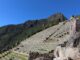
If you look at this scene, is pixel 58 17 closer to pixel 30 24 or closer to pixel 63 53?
pixel 30 24

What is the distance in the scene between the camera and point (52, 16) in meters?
129

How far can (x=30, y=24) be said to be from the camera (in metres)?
134

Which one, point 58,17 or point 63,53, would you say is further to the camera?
point 58,17

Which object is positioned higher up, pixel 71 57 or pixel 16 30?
pixel 16 30

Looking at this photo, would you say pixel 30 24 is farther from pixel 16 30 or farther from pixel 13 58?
pixel 13 58

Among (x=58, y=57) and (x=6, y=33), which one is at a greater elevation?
(x=6, y=33)

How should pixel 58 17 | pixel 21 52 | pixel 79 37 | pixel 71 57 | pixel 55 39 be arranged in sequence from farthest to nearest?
pixel 58 17, pixel 55 39, pixel 21 52, pixel 79 37, pixel 71 57

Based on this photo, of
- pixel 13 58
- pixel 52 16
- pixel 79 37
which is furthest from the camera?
pixel 52 16

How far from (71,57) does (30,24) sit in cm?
10037

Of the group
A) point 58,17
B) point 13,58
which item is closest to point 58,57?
point 13,58

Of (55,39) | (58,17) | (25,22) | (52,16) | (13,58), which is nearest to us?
(13,58)

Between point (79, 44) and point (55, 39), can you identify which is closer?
point (79, 44)

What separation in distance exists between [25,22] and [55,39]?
6160 centimetres

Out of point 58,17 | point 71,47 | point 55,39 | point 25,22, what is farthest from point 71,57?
point 25,22
